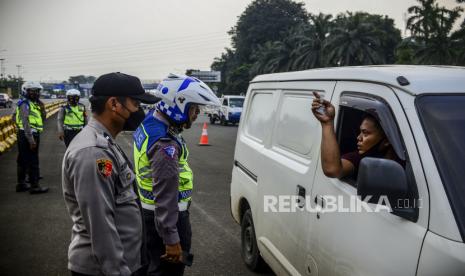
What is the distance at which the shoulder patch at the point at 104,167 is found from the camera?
1.88 metres

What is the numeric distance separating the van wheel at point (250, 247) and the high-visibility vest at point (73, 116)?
5143 millimetres

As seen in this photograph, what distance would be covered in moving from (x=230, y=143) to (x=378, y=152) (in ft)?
46.7

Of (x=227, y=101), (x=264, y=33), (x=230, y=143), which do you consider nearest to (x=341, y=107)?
(x=230, y=143)

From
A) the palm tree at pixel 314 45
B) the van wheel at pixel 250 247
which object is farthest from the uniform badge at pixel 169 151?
the palm tree at pixel 314 45

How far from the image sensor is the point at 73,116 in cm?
840

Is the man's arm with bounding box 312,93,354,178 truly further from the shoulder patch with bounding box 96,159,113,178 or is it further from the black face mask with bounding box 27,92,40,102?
the black face mask with bounding box 27,92,40,102

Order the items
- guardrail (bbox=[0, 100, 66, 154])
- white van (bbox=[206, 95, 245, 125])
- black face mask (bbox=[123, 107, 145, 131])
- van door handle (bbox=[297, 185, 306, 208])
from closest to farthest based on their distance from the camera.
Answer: black face mask (bbox=[123, 107, 145, 131])
van door handle (bbox=[297, 185, 306, 208])
guardrail (bbox=[0, 100, 66, 154])
white van (bbox=[206, 95, 245, 125])

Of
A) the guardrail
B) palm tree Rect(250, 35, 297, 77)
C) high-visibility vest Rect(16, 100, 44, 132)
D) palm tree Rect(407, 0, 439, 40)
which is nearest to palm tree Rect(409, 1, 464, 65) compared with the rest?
palm tree Rect(407, 0, 439, 40)

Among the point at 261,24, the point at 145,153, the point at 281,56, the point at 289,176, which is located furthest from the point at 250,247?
the point at 261,24

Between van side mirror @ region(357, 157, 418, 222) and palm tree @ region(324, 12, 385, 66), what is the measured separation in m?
42.1

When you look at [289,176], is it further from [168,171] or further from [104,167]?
[104,167]

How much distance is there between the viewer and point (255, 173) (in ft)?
13.6

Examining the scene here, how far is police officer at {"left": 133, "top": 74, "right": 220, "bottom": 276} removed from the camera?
2588 mm

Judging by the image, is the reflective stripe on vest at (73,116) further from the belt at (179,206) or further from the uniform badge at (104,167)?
the uniform badge at (104,167)
